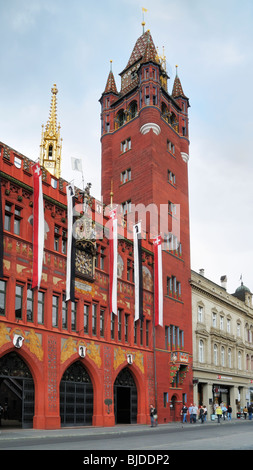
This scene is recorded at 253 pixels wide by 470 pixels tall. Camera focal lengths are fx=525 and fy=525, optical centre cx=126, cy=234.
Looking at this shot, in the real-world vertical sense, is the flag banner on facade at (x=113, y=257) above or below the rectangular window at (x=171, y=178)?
below

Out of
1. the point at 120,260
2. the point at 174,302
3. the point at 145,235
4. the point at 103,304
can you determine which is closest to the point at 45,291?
the point at 103,304

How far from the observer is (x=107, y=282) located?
4012 centimetres

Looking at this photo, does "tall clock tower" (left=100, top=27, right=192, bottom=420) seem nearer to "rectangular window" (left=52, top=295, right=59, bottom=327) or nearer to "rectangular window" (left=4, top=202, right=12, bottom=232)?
"rectangular window" (left=52, top=295, right=59, bottom=327)

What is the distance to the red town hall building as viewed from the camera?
104ft

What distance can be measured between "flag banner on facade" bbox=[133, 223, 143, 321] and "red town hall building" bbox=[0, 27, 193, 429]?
877mm

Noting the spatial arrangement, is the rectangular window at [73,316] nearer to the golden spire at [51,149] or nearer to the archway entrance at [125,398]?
the archway entrance at [125,398]

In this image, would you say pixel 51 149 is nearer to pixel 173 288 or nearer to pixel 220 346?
pixel 173 288

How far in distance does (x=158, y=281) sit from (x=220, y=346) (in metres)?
20.1

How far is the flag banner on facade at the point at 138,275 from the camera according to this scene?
1647 inches

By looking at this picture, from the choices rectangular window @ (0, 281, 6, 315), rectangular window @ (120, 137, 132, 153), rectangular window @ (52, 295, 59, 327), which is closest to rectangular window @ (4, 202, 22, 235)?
rectangular window @ (0, 281, 6, 315)

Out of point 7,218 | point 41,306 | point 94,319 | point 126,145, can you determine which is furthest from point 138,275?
point 126,145

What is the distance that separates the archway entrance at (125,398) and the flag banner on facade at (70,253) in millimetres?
9826

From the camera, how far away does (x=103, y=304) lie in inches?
1540

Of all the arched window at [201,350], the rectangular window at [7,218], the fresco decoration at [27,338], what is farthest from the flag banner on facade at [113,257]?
the arched window at [201,350]
